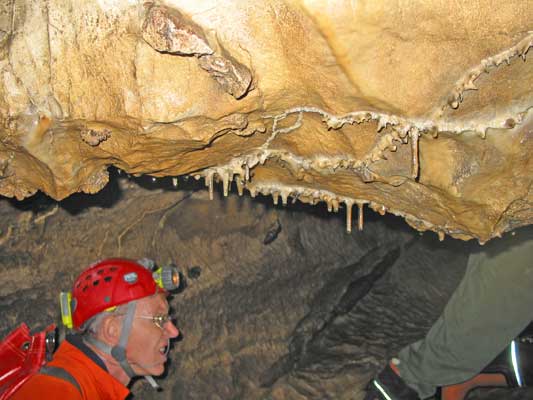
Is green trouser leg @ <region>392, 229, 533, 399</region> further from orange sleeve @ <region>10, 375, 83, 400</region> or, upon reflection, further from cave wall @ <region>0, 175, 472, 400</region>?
orange sleeve @ <region>10, 375, 83, 400</region>

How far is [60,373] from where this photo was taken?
212 centimetres

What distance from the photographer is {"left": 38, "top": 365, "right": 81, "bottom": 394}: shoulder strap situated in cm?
210

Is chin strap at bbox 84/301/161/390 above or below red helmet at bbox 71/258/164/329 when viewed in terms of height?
below

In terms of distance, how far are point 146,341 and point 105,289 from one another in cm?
34

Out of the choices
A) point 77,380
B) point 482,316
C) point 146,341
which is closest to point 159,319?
point 146,341

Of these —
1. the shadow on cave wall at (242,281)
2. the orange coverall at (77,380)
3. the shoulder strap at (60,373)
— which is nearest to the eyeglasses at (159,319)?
the orange coverall at (77,380)

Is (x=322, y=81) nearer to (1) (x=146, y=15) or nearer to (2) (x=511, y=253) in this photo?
(1) (x=146, y=15)

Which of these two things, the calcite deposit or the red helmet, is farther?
the red helmet

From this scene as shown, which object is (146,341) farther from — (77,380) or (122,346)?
(77,380)

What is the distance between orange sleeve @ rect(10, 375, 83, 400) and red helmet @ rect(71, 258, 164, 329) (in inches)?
17.0

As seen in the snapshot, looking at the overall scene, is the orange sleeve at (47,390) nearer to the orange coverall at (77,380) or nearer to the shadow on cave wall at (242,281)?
the orange coverall at (77,380)

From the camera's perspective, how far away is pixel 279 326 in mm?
4191

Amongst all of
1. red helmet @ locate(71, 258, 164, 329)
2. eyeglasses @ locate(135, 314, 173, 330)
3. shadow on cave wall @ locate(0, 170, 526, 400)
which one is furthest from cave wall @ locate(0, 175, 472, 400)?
eyeglasses @ locate(135, 314, 173, 330)

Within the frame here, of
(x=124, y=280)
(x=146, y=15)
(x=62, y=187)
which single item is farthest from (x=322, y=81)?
(x=124, y=280)
